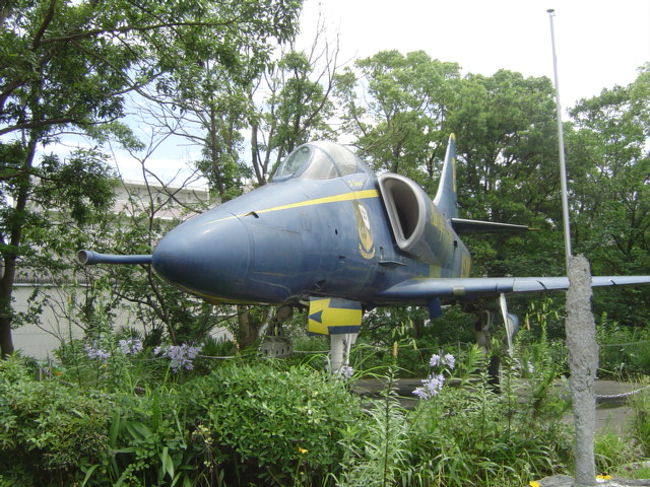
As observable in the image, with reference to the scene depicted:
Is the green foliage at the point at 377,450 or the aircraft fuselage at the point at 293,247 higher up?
the aircraft fuselage at the point at 293,247

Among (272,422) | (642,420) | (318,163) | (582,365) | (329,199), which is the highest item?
(318,163)

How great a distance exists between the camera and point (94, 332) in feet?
18.8

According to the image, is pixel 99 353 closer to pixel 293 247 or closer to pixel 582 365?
pixel 293 247

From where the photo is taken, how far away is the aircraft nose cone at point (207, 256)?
422 cm

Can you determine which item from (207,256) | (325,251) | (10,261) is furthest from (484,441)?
(10,261)

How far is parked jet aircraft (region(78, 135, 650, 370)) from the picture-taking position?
4.45m

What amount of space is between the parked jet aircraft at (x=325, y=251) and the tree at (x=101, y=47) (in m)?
3.43

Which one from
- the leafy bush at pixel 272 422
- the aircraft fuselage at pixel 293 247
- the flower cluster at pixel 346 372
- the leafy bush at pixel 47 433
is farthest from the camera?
the flower cluster at pixel 346 372

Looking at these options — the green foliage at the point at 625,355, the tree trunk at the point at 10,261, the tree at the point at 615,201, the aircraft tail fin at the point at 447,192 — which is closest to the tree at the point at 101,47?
the tree trunk at the point at 10,261

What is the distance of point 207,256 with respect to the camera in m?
4.29

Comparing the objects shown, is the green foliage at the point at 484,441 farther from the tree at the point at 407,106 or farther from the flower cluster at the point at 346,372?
the tree at the point at 407,106

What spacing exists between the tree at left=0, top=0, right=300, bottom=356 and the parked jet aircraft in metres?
3.43

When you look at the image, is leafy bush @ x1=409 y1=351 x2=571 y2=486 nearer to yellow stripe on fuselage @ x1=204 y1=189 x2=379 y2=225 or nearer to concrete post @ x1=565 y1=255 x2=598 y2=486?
concrete post @ x1=565 y1=255 x2=598 y2=486

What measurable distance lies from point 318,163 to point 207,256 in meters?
2.47
